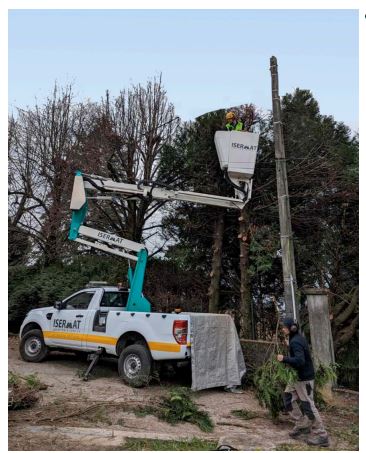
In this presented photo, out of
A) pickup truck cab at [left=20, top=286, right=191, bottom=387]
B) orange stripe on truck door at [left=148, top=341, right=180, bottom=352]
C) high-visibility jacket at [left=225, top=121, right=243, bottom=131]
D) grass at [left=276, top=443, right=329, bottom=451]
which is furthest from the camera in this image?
high-visibility jacket at [left=225, top=121, right=243, bottom=131]

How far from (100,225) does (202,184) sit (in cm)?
391

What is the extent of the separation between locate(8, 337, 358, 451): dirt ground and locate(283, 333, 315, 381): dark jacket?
0.93 m

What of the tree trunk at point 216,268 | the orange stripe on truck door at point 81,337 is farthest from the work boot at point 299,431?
the tree trunk at point 216,268

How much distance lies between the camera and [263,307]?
1220 cm

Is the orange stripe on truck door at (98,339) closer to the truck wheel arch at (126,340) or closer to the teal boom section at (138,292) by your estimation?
the truck wheel arch at (126,340)

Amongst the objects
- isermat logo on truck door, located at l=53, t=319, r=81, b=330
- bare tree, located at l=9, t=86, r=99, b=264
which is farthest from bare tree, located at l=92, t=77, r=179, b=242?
isermat logo on truck door, located at l=53, t=319, r=81, b=330

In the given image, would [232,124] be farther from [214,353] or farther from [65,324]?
[65,324]

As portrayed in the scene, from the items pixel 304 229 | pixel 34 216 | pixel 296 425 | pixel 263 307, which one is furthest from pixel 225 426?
pixel 34 216

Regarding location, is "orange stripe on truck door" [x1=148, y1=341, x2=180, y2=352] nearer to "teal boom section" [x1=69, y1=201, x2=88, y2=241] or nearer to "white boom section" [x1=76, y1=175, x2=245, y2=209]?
"teal boom section" [x1=69, y1=201, x2=88, y2=241]

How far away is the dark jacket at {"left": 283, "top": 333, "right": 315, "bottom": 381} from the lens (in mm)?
6805

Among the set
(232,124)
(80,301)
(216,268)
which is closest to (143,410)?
(80,301)

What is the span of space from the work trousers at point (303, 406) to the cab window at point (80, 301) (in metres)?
5.24

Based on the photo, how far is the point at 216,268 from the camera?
42.3 feet

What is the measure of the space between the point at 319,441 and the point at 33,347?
23.8ft
